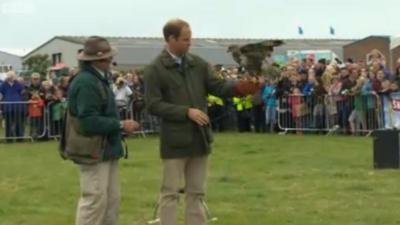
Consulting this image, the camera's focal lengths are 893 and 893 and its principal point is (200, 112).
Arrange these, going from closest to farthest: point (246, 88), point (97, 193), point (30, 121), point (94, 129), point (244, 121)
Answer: point (94, 129) → point (97, 193) → point (246, 88) → point (30, 121) → point (244, 121)

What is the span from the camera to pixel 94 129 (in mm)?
7289

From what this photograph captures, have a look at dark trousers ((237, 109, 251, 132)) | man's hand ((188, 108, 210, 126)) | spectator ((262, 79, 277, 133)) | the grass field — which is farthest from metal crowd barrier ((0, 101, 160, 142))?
man's hand ((188, 108, 210, 126))

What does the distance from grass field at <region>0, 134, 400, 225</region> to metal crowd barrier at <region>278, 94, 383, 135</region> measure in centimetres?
264

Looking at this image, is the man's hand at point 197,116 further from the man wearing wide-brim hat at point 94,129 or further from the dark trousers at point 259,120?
the dark trousers at point 259,120

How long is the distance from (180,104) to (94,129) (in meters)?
0.84

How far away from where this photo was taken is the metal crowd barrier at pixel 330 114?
68.1ft

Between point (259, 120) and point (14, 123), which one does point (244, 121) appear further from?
point (14, 123)

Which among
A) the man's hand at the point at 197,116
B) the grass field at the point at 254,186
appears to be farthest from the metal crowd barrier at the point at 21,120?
the man's hand at the point at 197,116

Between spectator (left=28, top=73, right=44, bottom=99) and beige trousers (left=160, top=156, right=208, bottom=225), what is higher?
spectator (left=28, top=73, right=44, bottom=99)

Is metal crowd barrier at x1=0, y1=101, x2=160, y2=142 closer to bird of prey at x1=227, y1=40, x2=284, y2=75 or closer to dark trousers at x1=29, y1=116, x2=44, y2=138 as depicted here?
dark trousers at x1=29, y1=116, x2=44, y2=138

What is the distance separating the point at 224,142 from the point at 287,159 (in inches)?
166

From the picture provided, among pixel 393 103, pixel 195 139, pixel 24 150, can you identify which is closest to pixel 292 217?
pixel 195 139

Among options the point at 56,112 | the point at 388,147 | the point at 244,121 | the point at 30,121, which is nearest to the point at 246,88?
the point at 388,147

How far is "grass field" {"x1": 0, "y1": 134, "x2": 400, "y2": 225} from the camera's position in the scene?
966 centimetres
